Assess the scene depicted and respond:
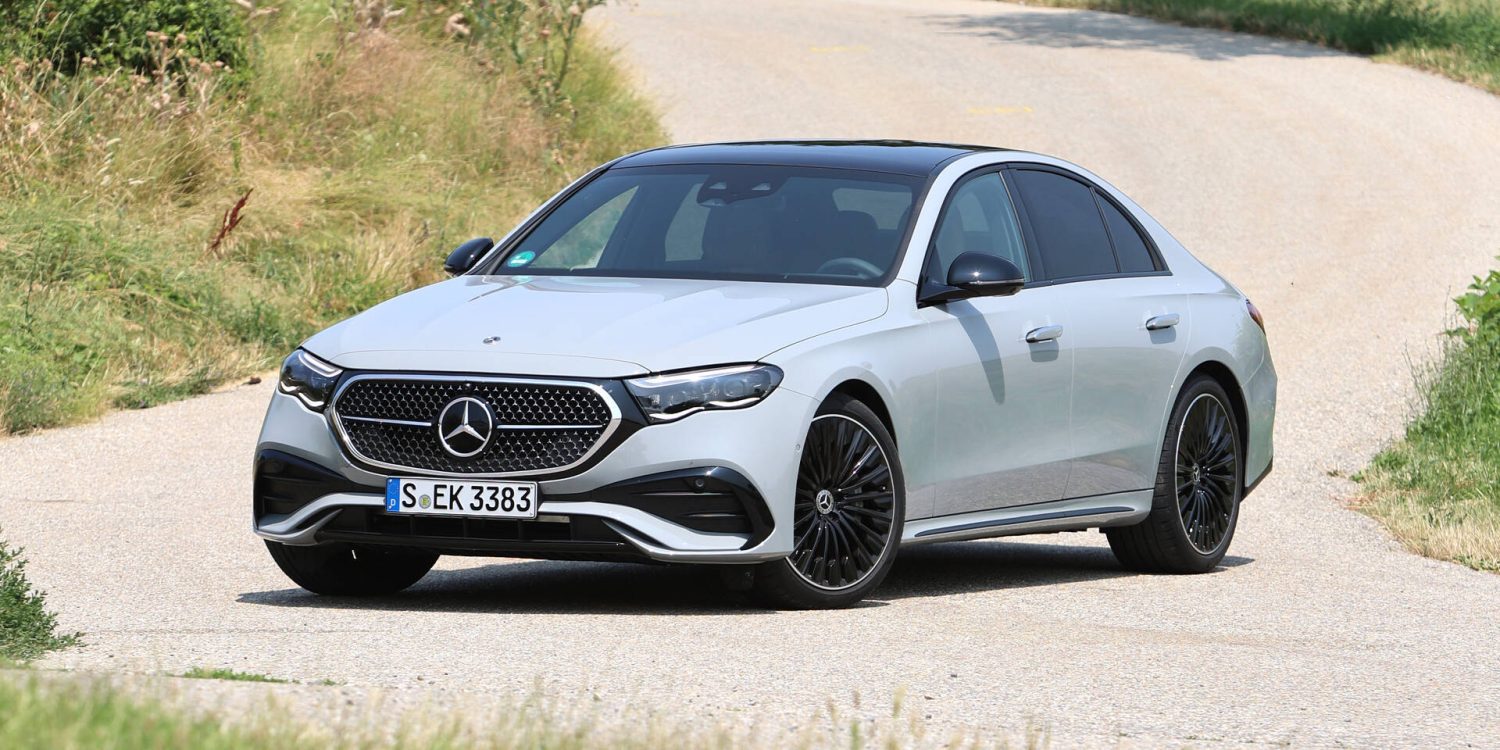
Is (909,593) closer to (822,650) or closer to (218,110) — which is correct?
(822,650)

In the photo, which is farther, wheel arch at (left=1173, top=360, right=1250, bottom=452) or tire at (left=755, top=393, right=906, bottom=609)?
wheel arch at (left=1173, top=360, right=1250, bottom=452)

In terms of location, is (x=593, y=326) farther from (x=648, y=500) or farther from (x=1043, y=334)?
(x=1043, y=334)

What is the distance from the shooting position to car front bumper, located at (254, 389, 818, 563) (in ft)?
24.0

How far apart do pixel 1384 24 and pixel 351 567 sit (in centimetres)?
2412

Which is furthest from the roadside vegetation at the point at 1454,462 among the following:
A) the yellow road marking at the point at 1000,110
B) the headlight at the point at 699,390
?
the yellow road marking at the point at 1000,110

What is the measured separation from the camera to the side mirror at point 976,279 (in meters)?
8.30

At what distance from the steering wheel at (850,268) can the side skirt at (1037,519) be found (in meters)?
0.91

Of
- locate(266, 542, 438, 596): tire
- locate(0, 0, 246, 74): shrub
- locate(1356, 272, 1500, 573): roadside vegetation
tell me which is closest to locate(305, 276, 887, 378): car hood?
locate(266, 542, 438, 596): tire

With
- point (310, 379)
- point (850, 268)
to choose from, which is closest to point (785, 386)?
point (850, 268)

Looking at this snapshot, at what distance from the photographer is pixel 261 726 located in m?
4.53

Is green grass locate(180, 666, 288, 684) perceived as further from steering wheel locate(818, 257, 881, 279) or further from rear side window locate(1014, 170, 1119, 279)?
rear side window locate(1014, 170, 1119, 279)

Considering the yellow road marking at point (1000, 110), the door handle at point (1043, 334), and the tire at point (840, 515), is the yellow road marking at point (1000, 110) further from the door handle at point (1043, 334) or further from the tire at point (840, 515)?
the tire at point (840, 515)

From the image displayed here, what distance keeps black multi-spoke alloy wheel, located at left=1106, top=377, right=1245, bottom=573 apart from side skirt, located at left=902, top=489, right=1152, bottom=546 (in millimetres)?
151

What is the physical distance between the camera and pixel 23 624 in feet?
22.2
